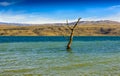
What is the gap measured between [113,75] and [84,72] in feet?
8.46

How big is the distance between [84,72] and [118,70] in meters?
2.97

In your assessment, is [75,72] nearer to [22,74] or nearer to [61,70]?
[61,70]

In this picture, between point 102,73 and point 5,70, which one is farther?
point 5,70

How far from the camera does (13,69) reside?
25.6 metres

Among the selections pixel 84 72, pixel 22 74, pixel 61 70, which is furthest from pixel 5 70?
pixel 84 72

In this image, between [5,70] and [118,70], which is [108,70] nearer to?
[118,70]

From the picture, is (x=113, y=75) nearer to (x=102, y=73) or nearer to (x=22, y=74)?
(x=102, y=73)

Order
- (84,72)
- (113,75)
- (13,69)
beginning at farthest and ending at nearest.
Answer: (13,69), (84,72), (113,75)

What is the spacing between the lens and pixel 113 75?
2212cm

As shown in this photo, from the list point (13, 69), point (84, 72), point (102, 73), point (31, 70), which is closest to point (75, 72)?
point (84, 72)

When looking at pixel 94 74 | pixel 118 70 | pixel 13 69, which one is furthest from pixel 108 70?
pixel 13 69

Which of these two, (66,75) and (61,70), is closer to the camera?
(66,75)

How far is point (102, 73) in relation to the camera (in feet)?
75.9

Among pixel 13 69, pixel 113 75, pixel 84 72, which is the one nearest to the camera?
pixel 113 75
